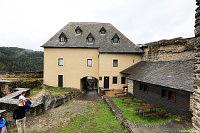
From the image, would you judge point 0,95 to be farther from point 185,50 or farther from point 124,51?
point 185,50

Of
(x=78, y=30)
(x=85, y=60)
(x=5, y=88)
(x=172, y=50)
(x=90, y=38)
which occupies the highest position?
(x=78, y=30)

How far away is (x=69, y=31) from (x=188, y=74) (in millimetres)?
17938

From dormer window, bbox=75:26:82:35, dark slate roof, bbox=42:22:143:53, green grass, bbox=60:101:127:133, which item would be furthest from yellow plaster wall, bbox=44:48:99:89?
green grass, bbox=60:101:127:133

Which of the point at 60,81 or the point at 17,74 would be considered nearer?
the point at 60,81

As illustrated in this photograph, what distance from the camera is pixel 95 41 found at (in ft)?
59.1

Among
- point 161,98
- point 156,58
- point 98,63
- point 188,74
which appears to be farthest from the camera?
point 98,63

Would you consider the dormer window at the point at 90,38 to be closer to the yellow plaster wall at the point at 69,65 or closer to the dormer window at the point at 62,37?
the yellow plaster wall at the point at 69,65

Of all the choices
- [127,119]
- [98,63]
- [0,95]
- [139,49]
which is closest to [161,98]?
[127,119]

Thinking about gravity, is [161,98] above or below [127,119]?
above

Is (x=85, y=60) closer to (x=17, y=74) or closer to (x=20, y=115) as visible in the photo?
(x=17, y=74)

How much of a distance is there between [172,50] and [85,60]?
1202 cm

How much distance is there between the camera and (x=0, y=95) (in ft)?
37.1

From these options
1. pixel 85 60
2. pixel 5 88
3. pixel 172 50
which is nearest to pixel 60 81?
pixel 85 60

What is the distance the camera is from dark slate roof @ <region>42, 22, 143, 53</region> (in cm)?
1683
